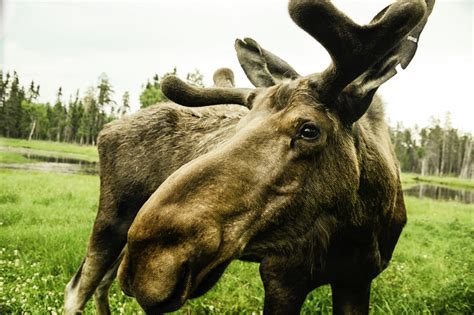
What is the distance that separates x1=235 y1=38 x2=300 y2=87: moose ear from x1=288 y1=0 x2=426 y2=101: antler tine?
879 mm

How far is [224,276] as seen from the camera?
557 centimetres

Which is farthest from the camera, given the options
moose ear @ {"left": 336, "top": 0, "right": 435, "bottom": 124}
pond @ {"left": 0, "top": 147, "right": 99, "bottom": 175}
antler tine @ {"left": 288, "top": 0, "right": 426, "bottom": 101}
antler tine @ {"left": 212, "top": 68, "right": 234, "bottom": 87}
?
pond @ {"left": 0, "top": 147, "right": 99, "bottom": 175}

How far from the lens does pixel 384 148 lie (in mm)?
3076

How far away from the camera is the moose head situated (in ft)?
5.68

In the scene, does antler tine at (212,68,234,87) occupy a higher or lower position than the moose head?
higher

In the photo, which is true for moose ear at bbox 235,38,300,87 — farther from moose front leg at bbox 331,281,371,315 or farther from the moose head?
moose front leg at bbox 331,281,371,315

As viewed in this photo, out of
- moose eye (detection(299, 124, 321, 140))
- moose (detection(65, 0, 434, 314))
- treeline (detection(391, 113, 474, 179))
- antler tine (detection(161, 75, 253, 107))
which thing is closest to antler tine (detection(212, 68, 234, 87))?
moose (detection(65, 0, 434, 314))

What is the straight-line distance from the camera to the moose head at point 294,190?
1.73m

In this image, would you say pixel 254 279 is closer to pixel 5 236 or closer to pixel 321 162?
pixel 321 162

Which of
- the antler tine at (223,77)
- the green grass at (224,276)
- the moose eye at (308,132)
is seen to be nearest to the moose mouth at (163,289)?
the moose eye at (308,132)

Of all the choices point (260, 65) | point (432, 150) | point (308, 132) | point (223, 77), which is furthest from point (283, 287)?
point (432, 150)

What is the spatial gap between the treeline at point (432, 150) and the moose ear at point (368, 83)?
2148 inches

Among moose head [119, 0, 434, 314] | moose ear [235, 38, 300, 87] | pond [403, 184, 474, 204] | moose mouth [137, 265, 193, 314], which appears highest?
moose ear [235, 38, 300, 87]

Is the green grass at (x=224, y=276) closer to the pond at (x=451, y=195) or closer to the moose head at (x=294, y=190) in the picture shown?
the moose head at (x=294, y=190)
